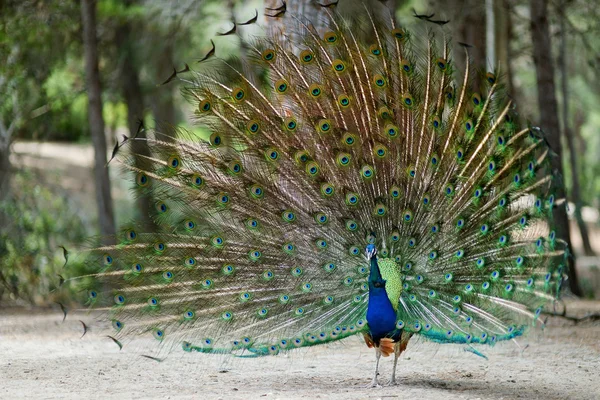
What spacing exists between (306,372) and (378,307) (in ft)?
5.96

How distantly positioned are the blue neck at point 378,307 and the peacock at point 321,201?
33cm

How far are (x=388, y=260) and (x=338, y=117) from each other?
140 cm

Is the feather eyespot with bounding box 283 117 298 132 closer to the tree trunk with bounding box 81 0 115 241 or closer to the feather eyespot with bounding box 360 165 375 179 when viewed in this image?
the feather eyespot with bounding box 360 165 375 179

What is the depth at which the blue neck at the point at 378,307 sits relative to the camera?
7.36 m

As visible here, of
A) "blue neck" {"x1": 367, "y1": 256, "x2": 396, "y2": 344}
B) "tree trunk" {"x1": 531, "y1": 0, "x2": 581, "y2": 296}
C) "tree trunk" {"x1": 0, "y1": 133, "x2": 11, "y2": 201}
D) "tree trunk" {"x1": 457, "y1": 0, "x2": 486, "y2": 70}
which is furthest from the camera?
"tree trunk" {"x1": 457, "y1": 0, "x2": 486, "y2": 70}

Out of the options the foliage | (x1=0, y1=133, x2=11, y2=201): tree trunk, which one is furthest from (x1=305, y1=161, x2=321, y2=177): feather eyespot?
(x1=0, y1=133, x2=11, y2=201): tree trunk

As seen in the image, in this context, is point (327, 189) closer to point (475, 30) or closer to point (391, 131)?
point (391, 131)

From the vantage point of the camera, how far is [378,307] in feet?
24.2

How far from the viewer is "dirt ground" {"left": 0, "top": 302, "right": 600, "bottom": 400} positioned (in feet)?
24.8

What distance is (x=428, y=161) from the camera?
800cm

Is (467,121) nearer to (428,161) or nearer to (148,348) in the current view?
(428,161)

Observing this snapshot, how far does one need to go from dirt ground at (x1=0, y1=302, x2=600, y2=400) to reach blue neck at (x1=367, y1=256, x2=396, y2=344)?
558mm

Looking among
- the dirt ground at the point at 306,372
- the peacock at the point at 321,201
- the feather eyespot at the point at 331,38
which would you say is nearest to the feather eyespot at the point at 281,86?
the peacock at the point at 321,201

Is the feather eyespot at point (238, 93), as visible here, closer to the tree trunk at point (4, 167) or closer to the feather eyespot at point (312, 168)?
the feather eyespot at point (312, 168)
